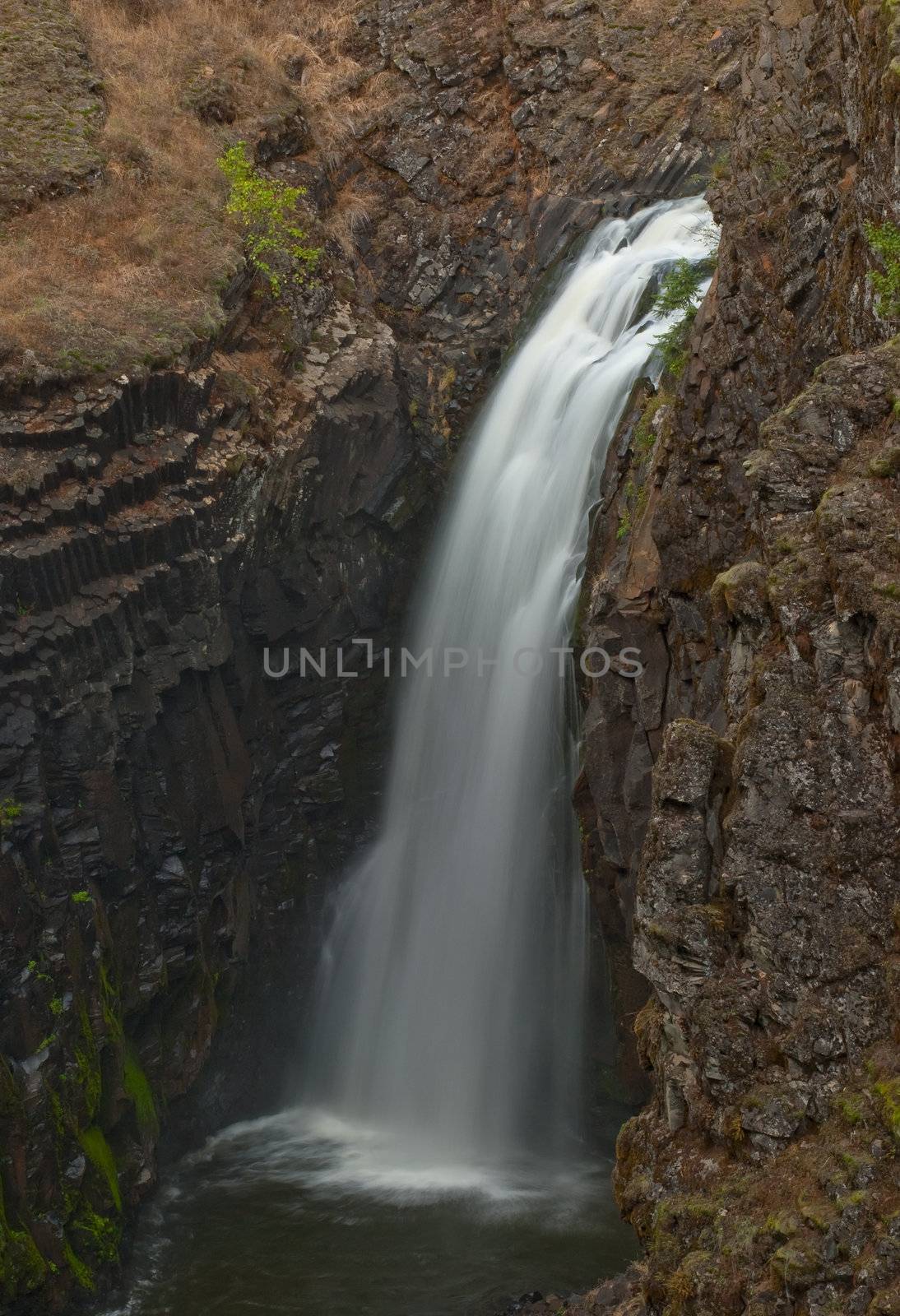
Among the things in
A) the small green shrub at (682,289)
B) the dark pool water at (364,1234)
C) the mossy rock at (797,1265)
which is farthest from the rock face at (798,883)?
the dark pool water at (364,1234)

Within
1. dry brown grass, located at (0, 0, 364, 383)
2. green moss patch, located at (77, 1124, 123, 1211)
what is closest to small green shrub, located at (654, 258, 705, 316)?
dry brown grass, located at (0, 0, 364, 383)

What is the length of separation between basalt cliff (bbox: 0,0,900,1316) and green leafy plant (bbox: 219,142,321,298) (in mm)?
251

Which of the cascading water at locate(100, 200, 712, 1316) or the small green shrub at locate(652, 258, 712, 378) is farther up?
the small green shrub at locate(652, 258, 712, 378)

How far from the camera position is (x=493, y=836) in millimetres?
16172

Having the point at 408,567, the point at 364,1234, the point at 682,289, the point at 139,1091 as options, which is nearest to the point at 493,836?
the point at 408,567

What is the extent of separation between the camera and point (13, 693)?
13.7 metres

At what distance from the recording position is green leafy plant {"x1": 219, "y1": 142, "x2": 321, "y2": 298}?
60.9ft

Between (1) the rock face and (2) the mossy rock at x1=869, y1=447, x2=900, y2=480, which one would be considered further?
(2) the mossy rock at x1=869, y1=447, x2=900, y2=480

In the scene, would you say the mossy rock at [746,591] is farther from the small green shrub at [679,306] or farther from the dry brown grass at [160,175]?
the dry brown grass at [160,175]

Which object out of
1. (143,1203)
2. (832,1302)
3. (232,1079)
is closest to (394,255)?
(232,1079)

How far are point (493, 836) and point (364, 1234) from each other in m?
4.97

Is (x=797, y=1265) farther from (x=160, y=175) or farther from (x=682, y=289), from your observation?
(x=160, y=175)

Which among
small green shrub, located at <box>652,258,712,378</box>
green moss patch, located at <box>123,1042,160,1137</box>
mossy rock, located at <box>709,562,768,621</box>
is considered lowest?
green moss patch, located at <box>123,1042,160,1137</box>

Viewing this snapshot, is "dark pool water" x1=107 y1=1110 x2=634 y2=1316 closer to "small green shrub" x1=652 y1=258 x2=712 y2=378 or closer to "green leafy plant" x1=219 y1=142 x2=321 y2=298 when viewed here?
"small green shrub" x1=652 y1=258 x2=712 y2=378
